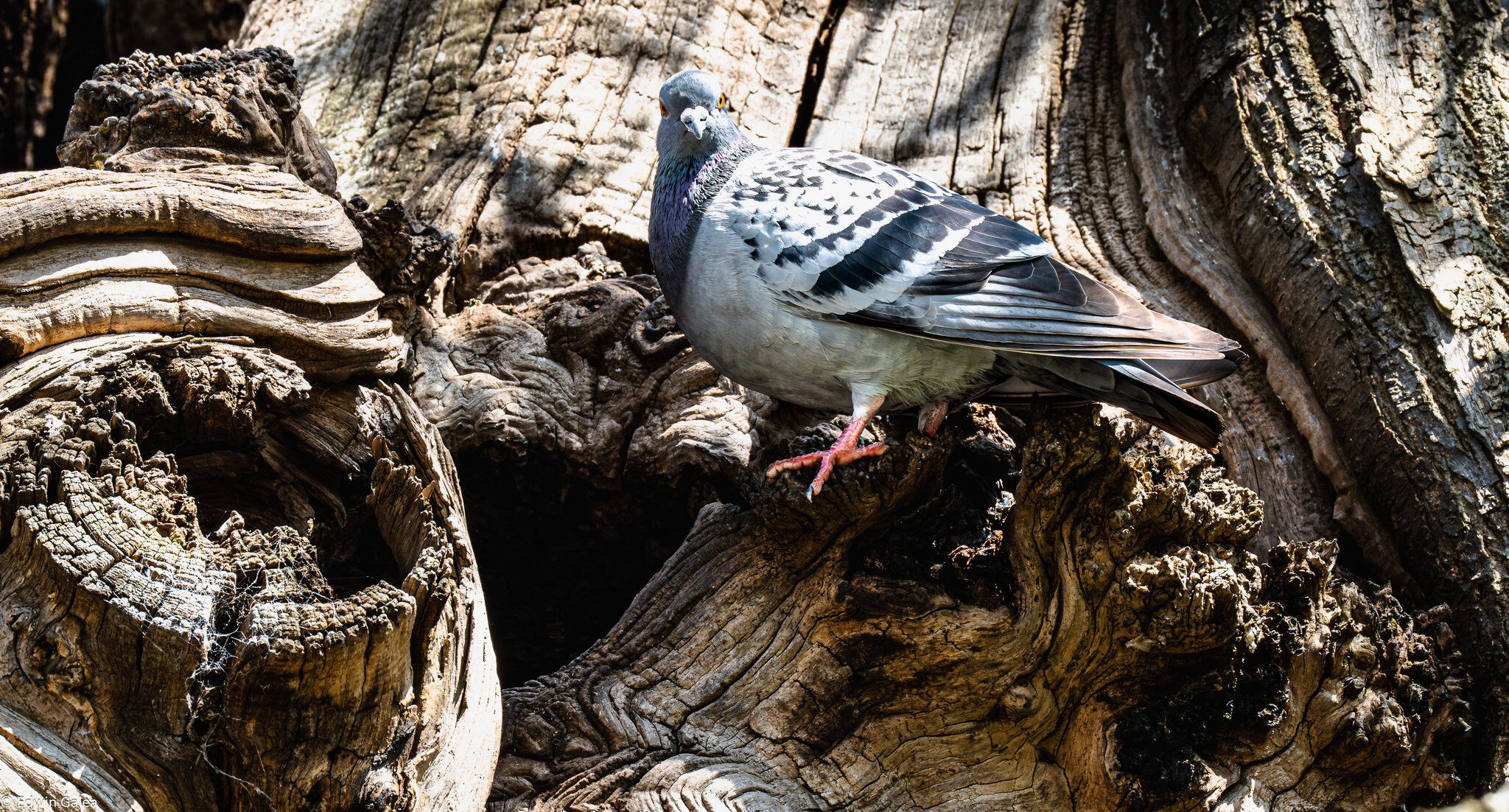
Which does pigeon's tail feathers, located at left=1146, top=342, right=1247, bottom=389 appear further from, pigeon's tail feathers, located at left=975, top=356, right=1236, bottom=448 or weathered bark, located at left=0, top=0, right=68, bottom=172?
weathered bark, located at left=0, top=0, right=68, bottom=172

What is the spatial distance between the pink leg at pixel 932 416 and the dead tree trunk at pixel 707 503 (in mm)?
141

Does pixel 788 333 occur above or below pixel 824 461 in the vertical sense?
above

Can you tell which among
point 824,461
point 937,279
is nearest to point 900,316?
point 937,279

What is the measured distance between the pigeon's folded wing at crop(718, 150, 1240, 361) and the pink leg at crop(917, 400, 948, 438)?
0.24m

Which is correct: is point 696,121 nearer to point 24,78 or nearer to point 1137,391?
point 1137,391

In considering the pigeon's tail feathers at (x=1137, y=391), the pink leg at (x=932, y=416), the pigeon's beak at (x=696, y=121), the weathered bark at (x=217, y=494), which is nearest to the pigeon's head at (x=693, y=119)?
the pigeon's beak at (x=696, y=121)

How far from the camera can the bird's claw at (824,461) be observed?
8.68ft

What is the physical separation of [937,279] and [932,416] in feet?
1.15

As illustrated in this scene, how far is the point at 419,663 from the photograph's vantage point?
2.36 metres

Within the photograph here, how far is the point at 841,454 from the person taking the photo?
8.93ft

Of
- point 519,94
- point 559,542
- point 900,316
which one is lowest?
point 559,542

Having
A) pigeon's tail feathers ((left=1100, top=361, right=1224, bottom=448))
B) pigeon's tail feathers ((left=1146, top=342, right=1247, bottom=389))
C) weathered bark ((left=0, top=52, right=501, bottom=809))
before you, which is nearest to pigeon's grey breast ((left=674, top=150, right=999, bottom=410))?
pigeon's tail feathers ((left=1100, top=361, right=1224, bottom=448))

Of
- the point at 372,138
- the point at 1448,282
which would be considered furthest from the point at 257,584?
the point at 1448,282

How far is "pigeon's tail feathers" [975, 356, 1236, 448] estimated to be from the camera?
270cm
